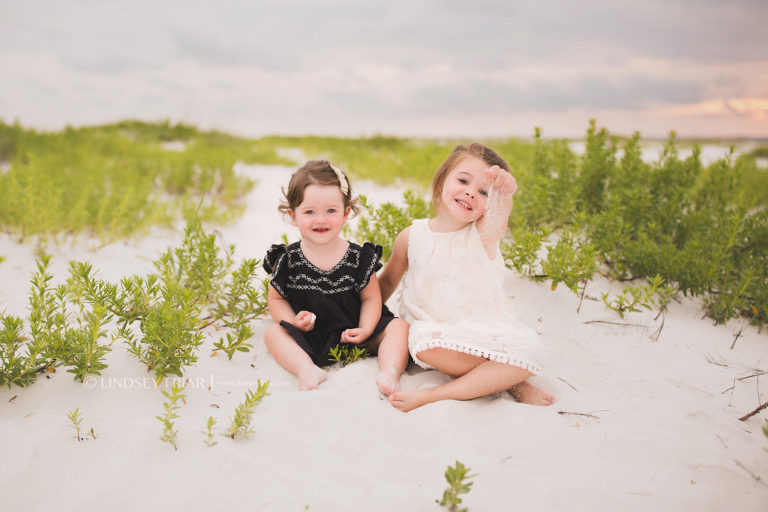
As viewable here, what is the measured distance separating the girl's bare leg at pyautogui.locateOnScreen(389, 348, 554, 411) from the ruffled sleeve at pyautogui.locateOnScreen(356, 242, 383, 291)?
0.58 meters

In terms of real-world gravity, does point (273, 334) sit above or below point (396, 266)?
below

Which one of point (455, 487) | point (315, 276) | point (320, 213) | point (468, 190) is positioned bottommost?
point (455, 487)

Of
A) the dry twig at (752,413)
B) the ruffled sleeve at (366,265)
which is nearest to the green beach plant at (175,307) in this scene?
the ruffled sleeve at (366,265)

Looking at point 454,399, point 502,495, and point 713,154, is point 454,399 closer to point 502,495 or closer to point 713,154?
point 502,495

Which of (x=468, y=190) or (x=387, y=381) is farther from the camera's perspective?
(x=468, y=190)

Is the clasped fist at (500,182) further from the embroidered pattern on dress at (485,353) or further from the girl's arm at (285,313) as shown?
the girl's arm at (285,313)

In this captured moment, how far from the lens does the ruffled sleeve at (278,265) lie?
273 centimetres

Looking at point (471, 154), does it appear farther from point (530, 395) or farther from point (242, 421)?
point (242, 421)

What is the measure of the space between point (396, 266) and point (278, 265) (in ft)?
2.41

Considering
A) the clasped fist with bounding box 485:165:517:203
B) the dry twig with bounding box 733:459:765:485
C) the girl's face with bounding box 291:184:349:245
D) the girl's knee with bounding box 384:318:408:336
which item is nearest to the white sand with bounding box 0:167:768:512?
the dry twig with bounding box 733:459:765:485

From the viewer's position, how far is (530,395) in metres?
2.36

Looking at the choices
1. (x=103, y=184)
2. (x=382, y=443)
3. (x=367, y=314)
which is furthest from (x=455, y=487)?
(x=103, y=184)

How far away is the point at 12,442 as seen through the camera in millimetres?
1774

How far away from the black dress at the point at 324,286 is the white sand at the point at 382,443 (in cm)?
26
